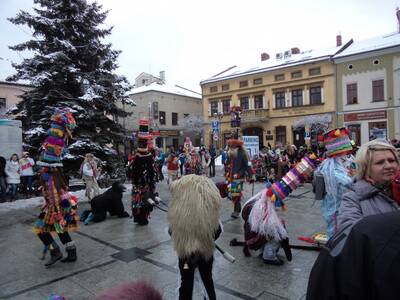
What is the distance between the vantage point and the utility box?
40.2 ft

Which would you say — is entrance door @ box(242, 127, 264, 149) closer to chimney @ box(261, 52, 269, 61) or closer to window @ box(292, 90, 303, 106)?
window @ box(292, 90, 303, 106)

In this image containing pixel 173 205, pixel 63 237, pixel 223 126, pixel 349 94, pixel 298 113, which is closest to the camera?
Answer: pixel 173 205

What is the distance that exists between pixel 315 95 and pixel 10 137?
2635 cm

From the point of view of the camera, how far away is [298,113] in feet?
101

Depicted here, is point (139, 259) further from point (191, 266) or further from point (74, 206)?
point (191, 266)

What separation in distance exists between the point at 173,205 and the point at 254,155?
1359cm

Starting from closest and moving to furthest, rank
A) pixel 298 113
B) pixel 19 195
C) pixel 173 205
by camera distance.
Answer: pixel 173 205, pixel 19 195, pixel 298 113

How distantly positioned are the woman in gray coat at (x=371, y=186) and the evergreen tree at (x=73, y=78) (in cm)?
1107

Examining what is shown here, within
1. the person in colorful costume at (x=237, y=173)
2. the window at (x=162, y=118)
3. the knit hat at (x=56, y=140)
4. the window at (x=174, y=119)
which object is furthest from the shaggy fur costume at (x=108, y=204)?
the window at (x=174, y=119)

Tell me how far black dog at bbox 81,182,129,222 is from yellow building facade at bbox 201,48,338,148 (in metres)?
19.7

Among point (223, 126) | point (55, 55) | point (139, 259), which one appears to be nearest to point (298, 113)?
point (223, 126)

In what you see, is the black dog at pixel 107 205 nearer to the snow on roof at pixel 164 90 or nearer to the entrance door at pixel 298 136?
the entrance door at pixel 298 136

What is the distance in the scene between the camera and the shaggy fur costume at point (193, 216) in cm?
277

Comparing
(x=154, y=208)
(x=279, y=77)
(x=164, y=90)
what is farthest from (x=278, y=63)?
(x=154, y=208)
